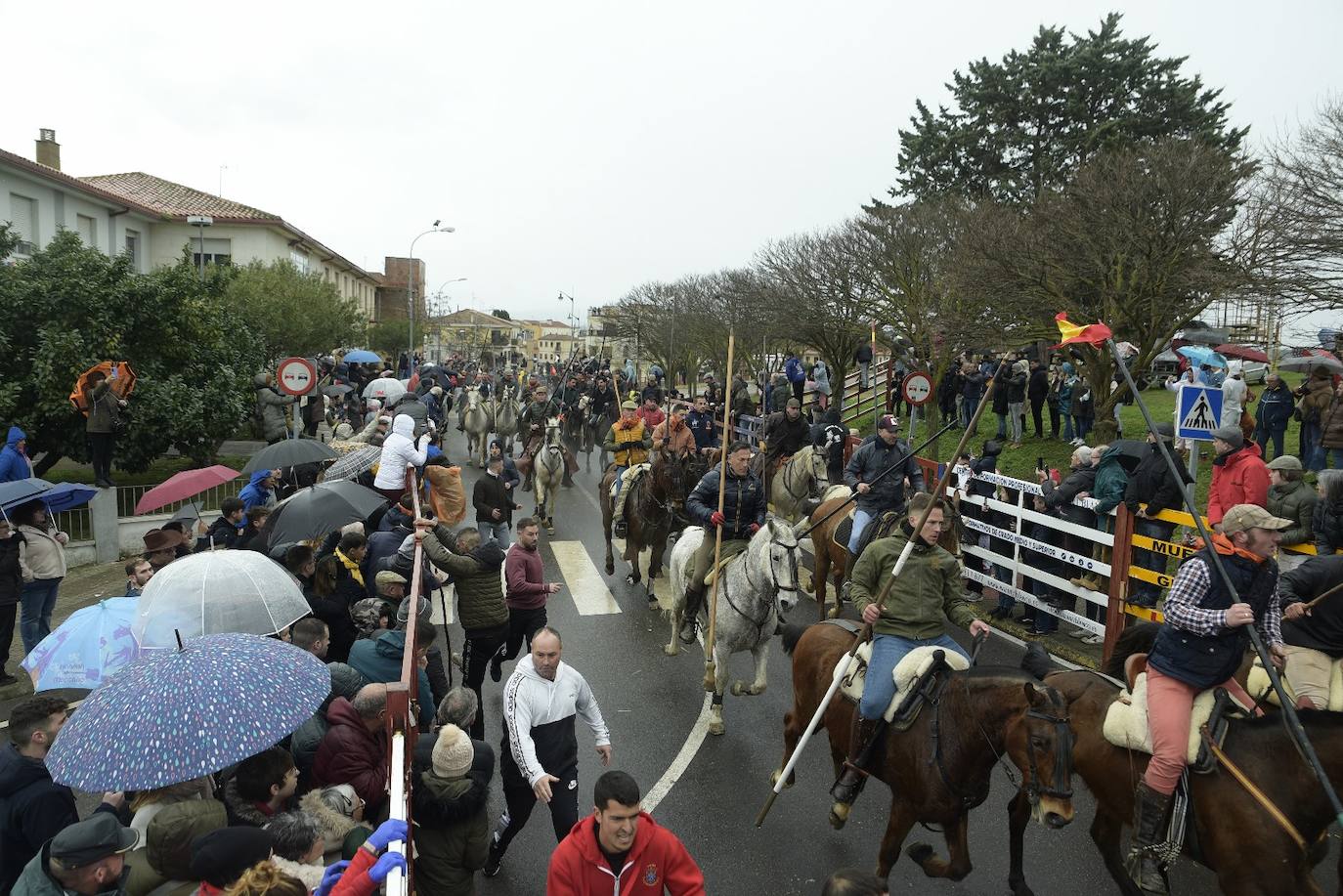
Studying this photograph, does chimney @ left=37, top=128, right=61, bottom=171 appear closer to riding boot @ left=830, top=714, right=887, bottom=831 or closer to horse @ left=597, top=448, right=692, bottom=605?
horse @ left=597, top=448, right=692, bottom=605

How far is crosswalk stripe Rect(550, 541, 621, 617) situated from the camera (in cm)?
1181

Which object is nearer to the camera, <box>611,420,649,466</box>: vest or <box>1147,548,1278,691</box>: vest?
<box>1147,548,1278,691</box>: vest

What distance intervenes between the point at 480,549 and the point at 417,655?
1702 millimetres

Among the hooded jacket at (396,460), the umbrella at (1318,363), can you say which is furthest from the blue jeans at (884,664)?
the umbrella at (1318,363)

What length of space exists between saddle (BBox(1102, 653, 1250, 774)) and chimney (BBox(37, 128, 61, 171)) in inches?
1833

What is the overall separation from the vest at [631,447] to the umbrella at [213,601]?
900 centimetres

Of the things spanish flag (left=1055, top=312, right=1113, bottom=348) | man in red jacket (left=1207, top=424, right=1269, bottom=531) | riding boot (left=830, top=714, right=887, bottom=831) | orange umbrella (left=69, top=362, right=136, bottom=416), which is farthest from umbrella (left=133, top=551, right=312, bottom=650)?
orange umbrella (left=69, top=362, right=136, bottom=416)

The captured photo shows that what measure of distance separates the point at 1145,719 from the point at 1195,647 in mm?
542

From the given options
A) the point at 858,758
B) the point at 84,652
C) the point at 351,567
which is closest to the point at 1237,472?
the point at 858,758

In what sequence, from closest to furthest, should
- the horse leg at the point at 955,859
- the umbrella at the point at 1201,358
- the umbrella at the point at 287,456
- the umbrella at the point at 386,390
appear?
1. the horse leg at the point at 955,859
2. the umbrella at the point at 287,456
3. the umbrella at the point at 1201,358
4. the umbrella at the point at 386,390

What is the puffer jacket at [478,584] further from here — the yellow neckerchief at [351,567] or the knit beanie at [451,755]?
the knit beanie at [451,755]

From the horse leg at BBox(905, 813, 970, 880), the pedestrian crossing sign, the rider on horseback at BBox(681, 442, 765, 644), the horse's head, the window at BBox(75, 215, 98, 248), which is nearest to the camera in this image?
the horse's head

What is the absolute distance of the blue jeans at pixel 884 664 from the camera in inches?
223

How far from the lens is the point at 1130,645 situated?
19.8ft
